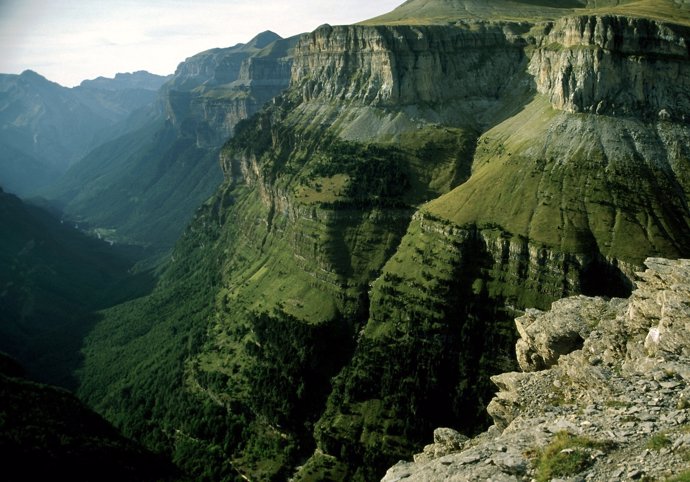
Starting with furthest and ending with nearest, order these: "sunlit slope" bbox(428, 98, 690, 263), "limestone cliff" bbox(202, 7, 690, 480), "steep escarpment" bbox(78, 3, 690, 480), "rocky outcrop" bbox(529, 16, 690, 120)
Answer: "rocky outcrop" bbox(529, 16, 690, 120) < "sunlit slope" bbox(428, 98, 690, 263) < "steep escarpment" bbox(78, 3, 690, 480) < "limestone cliff" bbox(202, 7, 690, 480)

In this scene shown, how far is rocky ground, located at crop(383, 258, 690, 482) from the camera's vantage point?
40031 millimetres

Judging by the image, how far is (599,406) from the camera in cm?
4741

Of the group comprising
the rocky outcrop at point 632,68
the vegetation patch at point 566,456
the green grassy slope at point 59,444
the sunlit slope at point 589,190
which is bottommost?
the green grassy slope at point 59,444

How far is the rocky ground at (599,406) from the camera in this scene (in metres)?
40.0

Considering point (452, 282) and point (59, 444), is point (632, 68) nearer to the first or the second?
point (452, 282)

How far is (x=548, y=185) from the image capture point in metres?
171

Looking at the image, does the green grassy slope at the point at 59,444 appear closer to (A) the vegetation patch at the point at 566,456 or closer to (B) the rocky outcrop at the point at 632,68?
(A) the vegetation patch at the point at 566,456

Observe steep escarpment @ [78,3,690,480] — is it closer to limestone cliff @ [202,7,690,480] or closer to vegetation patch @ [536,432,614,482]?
limestone cliff @ [202,7,690,480]

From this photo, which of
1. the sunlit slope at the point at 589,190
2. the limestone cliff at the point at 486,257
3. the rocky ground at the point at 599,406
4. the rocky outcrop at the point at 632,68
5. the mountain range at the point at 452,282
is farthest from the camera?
the rocky outcrop at the point at 632,68

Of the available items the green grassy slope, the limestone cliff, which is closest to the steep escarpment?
the limestone cliff

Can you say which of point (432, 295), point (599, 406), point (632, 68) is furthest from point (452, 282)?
point (599, 406)

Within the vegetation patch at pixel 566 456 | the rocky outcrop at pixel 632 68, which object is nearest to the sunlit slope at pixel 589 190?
the rocky outcrop at pixel 632 68

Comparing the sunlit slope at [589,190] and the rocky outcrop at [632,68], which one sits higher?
the rocky outcrop at [632,68]

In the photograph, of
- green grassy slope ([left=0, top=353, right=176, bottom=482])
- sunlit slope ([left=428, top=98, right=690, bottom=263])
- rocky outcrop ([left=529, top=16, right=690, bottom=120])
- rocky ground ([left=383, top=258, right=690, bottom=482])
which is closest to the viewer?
rocky ground ([left=383, top=258, right=690, bottom=482])
